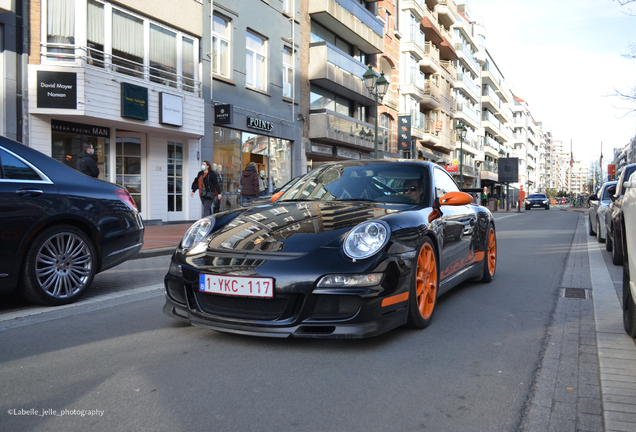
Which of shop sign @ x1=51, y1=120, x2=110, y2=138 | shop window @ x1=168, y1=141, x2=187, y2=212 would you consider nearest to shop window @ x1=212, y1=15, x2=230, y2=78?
shop window @ x1=168, y1=141, x2=187, y2=212

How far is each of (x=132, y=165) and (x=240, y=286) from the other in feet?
45.4

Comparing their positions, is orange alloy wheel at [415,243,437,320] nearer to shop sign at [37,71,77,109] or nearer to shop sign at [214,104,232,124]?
shop sign at [37,71,77,109]

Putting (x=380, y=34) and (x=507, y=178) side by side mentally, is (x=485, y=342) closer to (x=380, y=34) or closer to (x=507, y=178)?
(x=380, y=34)

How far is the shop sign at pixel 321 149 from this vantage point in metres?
24.5

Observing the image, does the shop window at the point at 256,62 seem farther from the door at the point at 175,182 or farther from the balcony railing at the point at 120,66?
the door at the point at 175,182

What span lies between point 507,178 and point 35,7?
46846 mm

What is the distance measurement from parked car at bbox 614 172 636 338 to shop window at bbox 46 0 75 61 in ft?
43.5

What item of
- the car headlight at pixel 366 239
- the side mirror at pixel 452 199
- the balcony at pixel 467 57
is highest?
the balcony at pixel 467 57

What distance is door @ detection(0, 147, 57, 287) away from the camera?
440 centimetres

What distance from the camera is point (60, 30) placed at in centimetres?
1373

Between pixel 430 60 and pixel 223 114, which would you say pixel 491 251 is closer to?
pixel 223 114

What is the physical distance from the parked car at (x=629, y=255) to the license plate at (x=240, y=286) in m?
2.28

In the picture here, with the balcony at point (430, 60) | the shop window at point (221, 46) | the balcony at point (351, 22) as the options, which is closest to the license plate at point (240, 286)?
the shop window at point (221, 46)

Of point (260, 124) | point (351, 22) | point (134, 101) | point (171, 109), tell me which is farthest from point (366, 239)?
point (351, 22)
